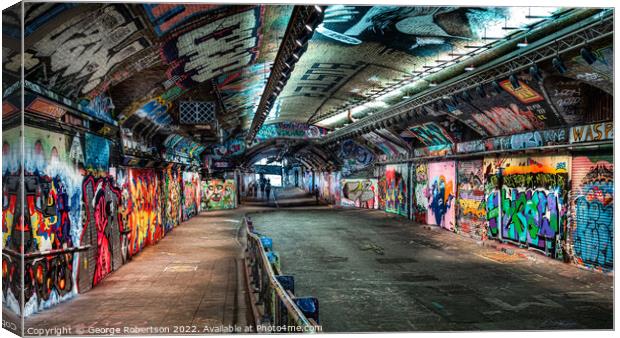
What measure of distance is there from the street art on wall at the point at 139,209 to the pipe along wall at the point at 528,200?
505 inches

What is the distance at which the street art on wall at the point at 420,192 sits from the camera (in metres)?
25.6

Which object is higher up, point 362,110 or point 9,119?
point 362,110

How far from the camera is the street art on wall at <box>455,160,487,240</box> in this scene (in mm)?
19625

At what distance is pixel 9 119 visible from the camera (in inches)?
284

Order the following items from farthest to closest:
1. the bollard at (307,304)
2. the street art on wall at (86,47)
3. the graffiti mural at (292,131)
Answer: the graffiti mural at (292,131), the street art on wall at (86,47), the bollard at (307,304)

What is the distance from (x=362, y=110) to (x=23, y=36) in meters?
20.1

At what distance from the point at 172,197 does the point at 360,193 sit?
56.7 feet

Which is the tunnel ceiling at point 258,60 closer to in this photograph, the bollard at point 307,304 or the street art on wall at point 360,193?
the bollard at point 307,304

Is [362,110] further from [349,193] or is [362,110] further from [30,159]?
[30,159]

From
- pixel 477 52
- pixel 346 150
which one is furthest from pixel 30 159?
pixel 346 150

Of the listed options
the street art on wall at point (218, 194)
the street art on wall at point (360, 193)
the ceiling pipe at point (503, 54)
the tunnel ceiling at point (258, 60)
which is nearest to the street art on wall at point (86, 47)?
the tunnel ceiling at point (258, 60)

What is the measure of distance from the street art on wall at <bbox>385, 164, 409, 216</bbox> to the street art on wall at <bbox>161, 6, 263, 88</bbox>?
17408 millimetres

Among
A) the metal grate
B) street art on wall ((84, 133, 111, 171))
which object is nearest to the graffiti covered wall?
the metal grate

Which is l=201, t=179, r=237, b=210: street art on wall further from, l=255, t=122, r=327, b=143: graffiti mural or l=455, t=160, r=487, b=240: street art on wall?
l=455, t=160, r=487, b=240: street art on wall
